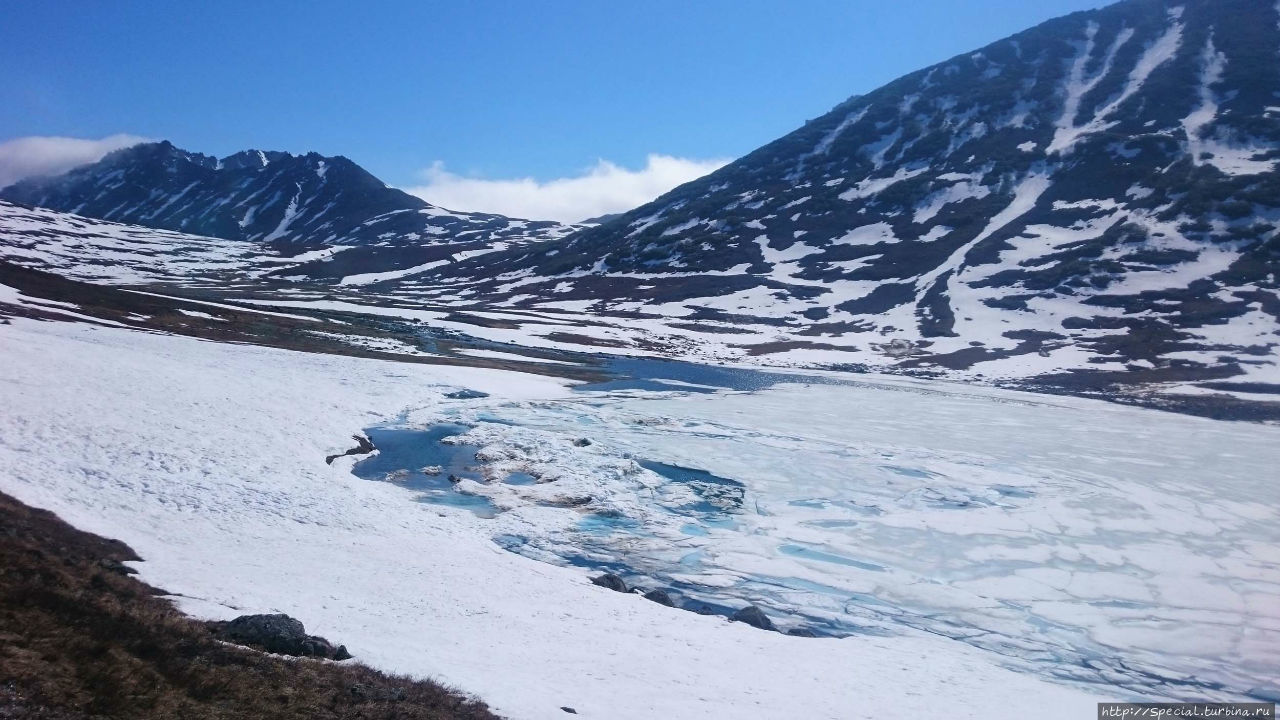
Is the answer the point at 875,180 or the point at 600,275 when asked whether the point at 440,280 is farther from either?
the point at 875,180

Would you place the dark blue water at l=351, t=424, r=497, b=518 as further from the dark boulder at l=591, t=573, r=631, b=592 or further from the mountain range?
the mountain range

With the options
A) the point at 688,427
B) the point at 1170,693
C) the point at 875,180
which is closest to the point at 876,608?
the point at 1170,693

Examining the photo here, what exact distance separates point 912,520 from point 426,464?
55.8 feet

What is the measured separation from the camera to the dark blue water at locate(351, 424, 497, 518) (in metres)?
23.3

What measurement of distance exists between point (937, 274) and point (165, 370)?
315 feet

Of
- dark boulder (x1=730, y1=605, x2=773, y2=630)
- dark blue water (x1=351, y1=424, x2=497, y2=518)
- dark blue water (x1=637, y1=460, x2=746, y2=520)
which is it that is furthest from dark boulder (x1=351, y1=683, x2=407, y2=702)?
dark blue water (x1=637, y1=460, x2=746, y2=520)

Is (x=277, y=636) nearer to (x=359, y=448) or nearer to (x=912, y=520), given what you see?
(x=359, y=448)

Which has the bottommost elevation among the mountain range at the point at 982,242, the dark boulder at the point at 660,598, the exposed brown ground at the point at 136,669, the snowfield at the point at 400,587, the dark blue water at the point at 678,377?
the dark boulder at the point at 660,598

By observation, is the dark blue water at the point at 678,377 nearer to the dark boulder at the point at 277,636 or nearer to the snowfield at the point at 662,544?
the snowfield at the point at 662,544

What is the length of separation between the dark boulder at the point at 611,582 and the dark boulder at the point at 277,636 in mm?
7022

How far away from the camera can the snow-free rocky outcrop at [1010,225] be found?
80062 millimetres

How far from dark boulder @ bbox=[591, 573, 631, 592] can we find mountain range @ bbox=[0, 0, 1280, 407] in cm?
5932

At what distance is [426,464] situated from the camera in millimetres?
27016

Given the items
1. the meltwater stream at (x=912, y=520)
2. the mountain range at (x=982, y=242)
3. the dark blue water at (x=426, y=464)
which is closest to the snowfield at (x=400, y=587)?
the dark blue water at (x=426, y=464)
